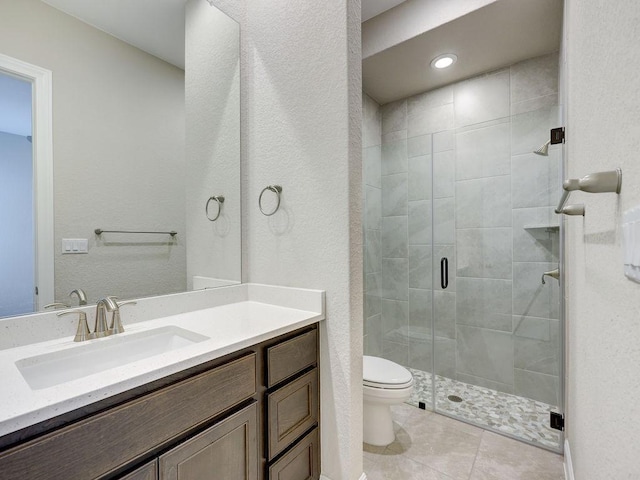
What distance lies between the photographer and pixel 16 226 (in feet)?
3.21

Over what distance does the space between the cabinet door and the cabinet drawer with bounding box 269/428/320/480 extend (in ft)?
0.43

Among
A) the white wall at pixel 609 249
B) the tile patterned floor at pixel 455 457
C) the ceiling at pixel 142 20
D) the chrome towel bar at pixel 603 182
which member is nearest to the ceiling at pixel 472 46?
the white wall at pixel 609 249

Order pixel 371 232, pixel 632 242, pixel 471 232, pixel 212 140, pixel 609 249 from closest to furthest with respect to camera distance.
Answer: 1. pixel 632 242
2. pixel 609 249
3. pixel 212 140
4. pixel 471 232
5. pixel 371 232

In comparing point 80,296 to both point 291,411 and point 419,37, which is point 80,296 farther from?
point 419,37

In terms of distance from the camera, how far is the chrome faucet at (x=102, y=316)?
3.41 ft

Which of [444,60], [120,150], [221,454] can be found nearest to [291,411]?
[221,454]

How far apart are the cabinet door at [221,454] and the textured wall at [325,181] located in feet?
1.43

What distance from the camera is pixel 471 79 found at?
2.44m

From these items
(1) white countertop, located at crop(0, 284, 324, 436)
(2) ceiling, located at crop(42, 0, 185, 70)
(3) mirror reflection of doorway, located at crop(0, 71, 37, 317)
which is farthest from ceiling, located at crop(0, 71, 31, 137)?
(1) white countertop, located at crop(0, 284, 324, 436)

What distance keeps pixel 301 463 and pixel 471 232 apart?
191cm

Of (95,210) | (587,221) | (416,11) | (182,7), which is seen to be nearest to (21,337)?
(95,210)

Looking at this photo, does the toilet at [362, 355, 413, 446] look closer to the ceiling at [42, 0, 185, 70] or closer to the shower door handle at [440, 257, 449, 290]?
the shower door handle at [440, 257, 449, 290]

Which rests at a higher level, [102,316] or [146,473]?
[102,316]

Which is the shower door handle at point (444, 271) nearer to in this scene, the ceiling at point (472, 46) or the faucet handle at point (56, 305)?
the ceiling at point (472, 46)
